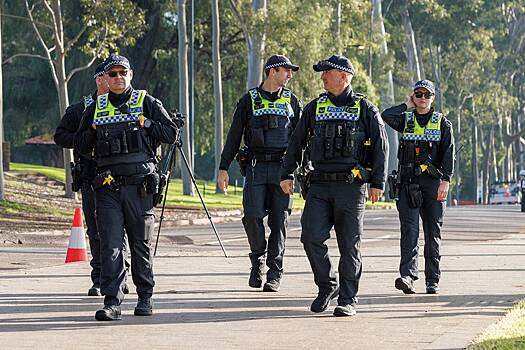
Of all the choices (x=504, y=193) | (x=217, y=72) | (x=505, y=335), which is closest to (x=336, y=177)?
(x=505, y=335)

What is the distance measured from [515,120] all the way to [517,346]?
86.0 meters

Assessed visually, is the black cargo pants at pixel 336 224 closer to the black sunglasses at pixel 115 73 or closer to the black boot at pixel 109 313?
the black boot at pixel 109 313

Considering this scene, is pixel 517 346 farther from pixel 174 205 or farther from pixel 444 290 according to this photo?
pixel 174 205

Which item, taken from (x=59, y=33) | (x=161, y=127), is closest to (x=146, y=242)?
(x=161, y=127)

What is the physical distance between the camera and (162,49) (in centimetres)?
5106

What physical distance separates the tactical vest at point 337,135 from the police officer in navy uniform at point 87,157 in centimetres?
181

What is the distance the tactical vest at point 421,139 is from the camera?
12148 millimetres

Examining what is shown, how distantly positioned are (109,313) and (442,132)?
3974 mm

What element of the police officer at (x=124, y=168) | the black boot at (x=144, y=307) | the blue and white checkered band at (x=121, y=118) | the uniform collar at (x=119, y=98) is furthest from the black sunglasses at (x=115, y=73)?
the black boot at (x=144, y=307)

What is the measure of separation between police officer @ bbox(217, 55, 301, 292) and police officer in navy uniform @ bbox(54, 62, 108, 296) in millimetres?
1227

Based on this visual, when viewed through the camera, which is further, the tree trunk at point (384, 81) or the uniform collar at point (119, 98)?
the tree trunk at point (384, 81)

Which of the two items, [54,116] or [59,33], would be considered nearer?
[59,33]

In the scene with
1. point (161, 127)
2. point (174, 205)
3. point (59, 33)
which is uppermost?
point (59, 33)

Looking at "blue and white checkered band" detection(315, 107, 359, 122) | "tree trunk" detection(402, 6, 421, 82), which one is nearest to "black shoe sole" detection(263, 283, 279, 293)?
"blue and white checkered band" detection(315, 107, 359, 122)
